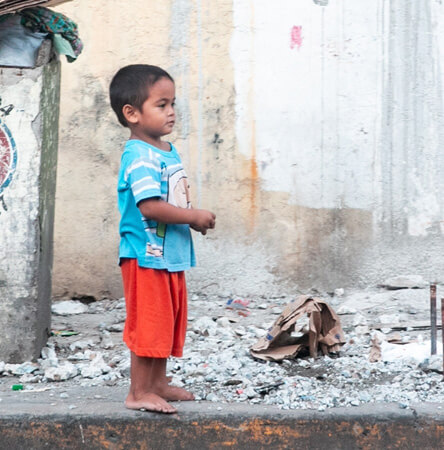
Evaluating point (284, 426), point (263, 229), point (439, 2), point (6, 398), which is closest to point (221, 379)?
point (284, 426)

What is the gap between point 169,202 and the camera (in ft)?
11.0

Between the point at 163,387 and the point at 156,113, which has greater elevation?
the point at 156,113

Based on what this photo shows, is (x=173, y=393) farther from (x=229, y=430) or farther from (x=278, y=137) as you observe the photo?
(x=278, y=137)

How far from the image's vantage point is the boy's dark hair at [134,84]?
336cm

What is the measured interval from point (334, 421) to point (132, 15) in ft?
10.6

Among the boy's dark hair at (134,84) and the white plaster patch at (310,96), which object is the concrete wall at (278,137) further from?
the boy's dark hair at (134,84)

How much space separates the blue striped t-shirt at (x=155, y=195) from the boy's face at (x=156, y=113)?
0.20ft

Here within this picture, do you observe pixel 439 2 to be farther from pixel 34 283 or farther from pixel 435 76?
pixel 34 283

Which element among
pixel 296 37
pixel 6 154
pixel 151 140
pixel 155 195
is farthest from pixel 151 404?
pixel 296 37

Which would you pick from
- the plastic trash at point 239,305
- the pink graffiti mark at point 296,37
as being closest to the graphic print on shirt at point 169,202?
the plastic trash at point 239,305

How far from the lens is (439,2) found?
5.67 m

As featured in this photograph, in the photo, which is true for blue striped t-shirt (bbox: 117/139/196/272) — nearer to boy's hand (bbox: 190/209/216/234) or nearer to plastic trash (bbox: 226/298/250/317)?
boy's hand (bbox: 190/209/216/234)

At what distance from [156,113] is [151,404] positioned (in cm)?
110

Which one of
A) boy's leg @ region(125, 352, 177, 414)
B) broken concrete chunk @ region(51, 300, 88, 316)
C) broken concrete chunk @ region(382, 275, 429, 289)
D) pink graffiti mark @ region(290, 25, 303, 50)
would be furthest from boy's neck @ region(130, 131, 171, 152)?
broken concrete chunk @ region(382, 275, 429, 289)
